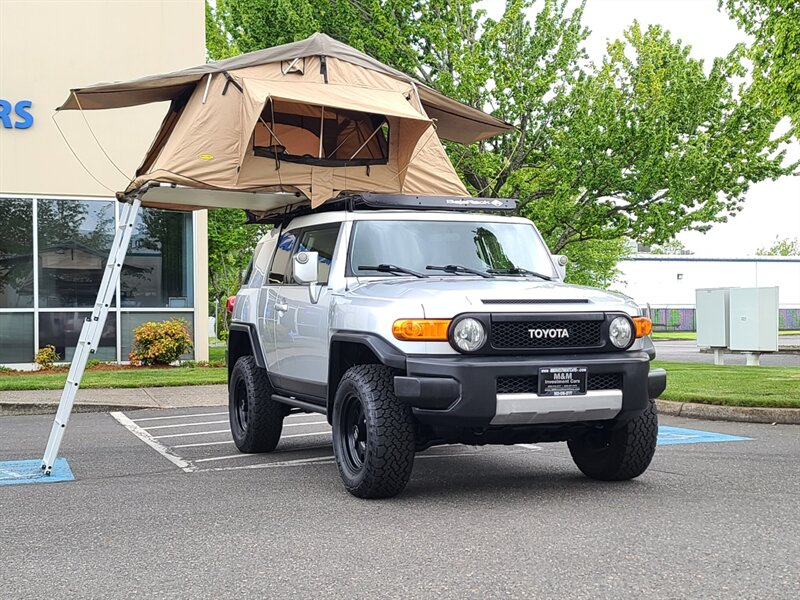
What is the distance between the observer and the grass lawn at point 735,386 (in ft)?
39.4

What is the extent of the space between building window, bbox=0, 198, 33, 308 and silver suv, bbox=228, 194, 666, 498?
40.7 feet

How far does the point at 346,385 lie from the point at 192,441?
390 cm

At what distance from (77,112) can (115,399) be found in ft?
27.2

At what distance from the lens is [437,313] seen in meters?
6.40

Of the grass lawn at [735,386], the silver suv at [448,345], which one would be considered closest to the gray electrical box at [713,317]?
the grass lawn at [735,386]

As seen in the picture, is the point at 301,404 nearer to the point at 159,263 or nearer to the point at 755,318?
the point at 159,263

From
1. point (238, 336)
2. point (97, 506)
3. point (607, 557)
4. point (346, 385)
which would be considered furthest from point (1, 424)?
point (607, 557)

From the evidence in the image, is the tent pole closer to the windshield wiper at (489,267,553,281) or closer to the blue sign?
the windshield wiper at (489,267,553,281)

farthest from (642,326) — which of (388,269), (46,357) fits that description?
(46,357)

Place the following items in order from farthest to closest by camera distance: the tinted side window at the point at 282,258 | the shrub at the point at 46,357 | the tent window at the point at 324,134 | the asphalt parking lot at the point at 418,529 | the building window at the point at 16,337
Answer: the building window at the point at 16,337 → the shrub at the point at 46,357 → the tent window at the point at 324,134 → the tinted side window at the point at 282,258 → the asphalt parking lot at the point at 418,529

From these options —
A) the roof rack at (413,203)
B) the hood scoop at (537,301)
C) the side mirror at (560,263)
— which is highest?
the roof rack at (413,203)

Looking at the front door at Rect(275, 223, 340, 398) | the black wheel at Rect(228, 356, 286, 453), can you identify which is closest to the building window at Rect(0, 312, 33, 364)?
the black wheel at Rect(228, 356, 286, 453)

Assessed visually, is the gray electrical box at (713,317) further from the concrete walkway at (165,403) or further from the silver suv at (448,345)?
the silver suv at (448,345)

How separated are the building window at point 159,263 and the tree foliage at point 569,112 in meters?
4.84
